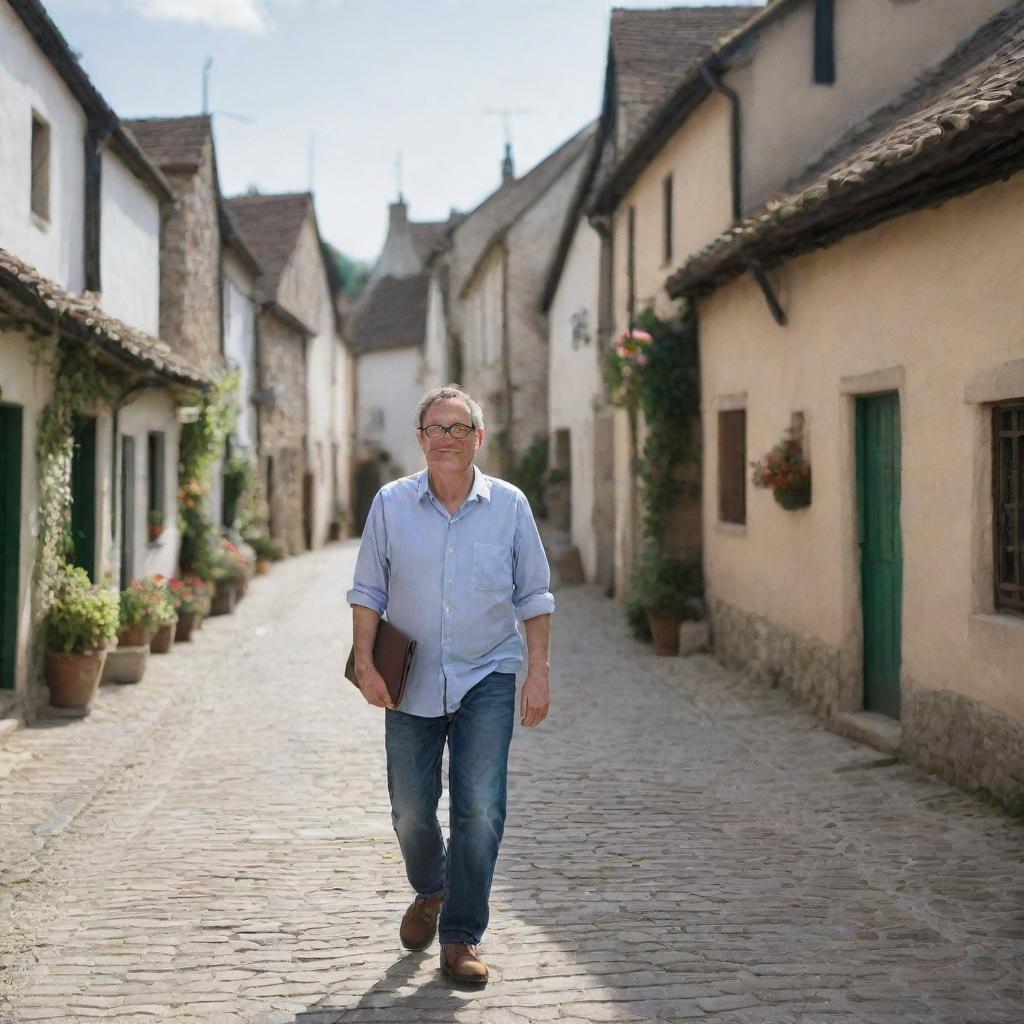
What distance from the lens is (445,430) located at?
4.47m

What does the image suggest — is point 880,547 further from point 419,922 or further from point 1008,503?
point 419,922

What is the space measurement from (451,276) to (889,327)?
2835 cm

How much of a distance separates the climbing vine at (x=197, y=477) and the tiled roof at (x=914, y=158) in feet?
22.7

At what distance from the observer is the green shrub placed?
31.7 ft

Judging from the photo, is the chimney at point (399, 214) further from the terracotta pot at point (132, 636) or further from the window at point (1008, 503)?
the window at point (1008, 503)

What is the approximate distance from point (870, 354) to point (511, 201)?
1005 inches

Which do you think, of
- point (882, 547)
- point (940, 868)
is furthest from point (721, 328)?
point (940, 868)

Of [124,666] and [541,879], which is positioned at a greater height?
[124,666]

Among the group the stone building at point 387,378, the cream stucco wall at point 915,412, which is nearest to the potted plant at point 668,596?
the cream stucco wall at point 915,412

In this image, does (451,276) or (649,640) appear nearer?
(649,640)

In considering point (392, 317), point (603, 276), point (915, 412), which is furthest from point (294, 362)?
point (915, 412)

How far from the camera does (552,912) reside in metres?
5.14

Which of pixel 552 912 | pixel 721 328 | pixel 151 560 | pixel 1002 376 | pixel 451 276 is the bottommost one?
pixel 552 912

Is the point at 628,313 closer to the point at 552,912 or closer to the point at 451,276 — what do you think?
the point at 552,912
